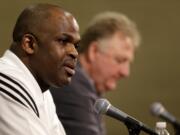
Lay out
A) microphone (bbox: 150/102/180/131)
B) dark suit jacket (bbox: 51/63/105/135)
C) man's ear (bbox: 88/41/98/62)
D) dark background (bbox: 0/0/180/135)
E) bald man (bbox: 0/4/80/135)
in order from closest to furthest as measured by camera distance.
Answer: bald man (bbox: 0/4/80/135) < microphone (bbox: 150/102/180/131) < dark suit jacket (bbox: 51/63/105/135) < man's ear (bbox: 88/41/98/62) < dark background (bbox: 0/0/180/135)

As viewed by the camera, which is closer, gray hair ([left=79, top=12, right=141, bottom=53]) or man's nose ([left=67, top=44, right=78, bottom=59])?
man's nose ([left=67, top=44, right=78, bottom=59])

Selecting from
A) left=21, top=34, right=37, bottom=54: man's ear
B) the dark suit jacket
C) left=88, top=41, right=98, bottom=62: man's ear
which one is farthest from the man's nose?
left=88, top=41, right=98, bottom=62: man's ear

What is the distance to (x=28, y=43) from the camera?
1634 mm

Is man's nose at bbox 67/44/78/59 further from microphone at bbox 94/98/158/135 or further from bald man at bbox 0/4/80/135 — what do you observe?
microphone at bbox 94/98/158/135

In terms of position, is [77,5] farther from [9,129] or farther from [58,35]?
[9,129]

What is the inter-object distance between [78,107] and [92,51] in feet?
1.83

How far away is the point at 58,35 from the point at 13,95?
0.84ft

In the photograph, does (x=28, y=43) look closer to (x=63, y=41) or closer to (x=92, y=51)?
(x=63, y=41)

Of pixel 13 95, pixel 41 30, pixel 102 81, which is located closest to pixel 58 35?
pixel 41 30

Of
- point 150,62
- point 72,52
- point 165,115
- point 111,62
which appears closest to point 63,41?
point 72,52

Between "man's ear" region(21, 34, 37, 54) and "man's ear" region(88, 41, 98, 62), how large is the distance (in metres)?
1.16

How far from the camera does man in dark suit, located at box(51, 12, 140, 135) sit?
236 centimetres

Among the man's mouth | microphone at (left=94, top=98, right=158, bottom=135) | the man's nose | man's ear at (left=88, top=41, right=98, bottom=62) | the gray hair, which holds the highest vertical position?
the man's nose

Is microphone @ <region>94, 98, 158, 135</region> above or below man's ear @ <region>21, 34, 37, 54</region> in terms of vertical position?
below
